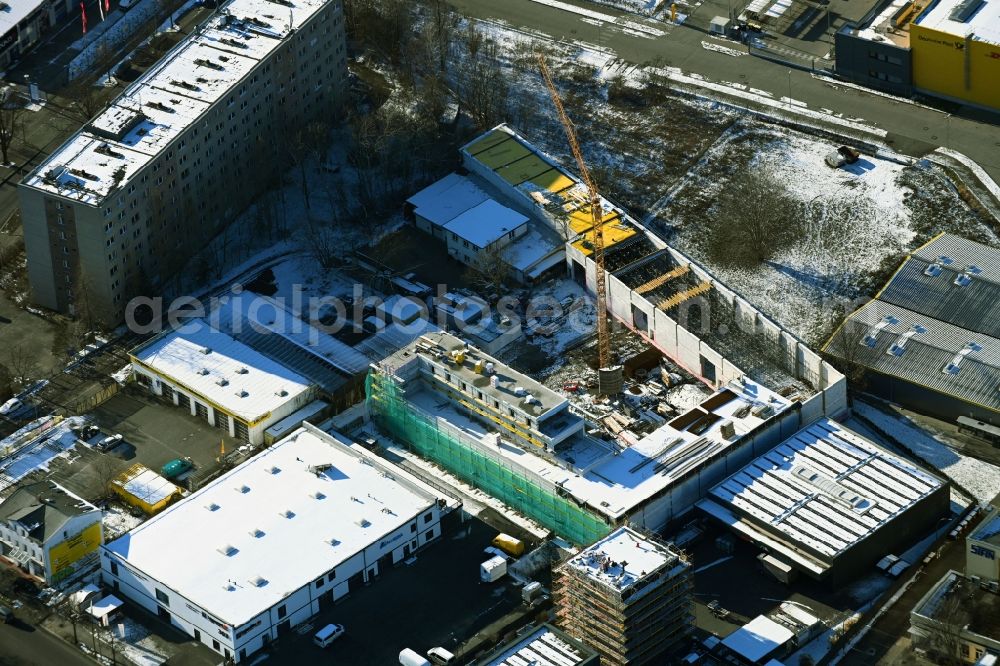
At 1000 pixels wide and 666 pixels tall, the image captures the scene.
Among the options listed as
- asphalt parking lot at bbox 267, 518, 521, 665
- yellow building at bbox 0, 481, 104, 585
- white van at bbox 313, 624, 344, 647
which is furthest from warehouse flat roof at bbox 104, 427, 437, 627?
white van at bbox 313, 624, 344, 647

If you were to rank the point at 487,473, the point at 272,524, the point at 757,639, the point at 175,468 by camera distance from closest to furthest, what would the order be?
the point at 757,639 → the point at 272,524 → the point at 487,473 → the point at 175,468

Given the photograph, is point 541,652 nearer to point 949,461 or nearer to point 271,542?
point 271,542

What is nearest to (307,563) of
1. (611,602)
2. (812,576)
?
(611,602)

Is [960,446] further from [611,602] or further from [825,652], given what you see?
[611,602]

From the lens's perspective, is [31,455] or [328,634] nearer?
[328,634]

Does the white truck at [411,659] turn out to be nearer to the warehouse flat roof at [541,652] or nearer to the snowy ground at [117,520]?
the warehouse flat roof at [541,652]

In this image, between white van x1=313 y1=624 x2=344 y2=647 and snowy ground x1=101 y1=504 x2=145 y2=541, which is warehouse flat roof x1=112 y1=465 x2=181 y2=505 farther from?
white van x1=313 y1=624 x2=344 y2=647

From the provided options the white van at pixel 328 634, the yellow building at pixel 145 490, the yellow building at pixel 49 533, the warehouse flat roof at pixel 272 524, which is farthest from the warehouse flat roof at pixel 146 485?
the white van at pixel 328 634

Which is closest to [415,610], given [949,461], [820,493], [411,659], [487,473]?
[411,659]
